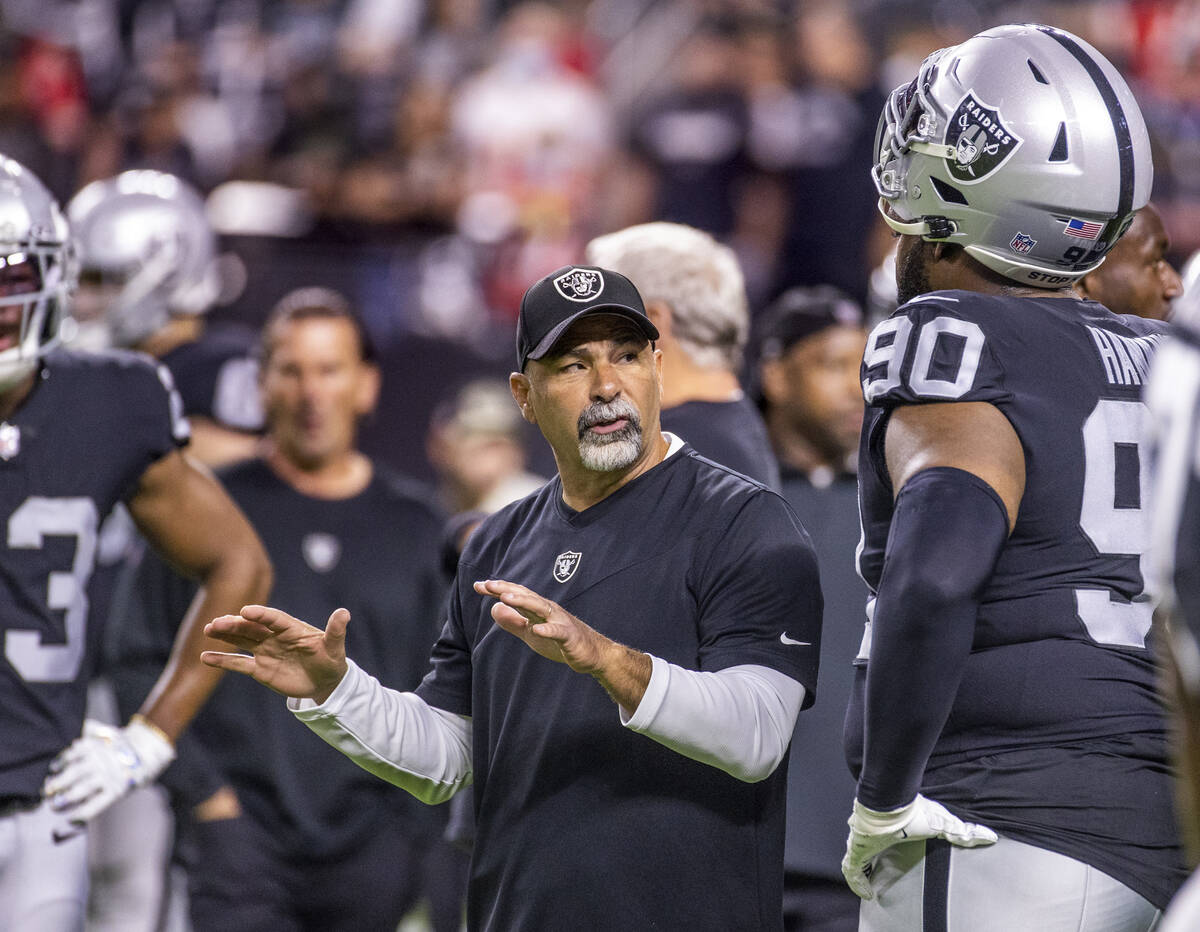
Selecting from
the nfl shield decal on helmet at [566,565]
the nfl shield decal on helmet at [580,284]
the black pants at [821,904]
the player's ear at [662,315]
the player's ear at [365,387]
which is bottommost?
the black pants at [821,904]

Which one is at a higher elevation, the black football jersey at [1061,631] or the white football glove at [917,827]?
the black football jersey at [1061,631]

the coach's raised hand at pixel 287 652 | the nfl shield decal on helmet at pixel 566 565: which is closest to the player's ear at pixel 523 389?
the nfl shield decal on helmet at pixel 566 565

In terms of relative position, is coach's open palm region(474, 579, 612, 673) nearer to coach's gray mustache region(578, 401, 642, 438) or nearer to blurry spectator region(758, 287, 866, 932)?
coach's gray mustache region(578, 401, 642, 438)

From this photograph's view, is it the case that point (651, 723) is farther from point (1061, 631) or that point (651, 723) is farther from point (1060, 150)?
point (1060, 150)

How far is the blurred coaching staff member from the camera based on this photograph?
7.95 ft

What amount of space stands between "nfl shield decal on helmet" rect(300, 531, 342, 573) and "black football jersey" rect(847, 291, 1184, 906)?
2614 millimetres

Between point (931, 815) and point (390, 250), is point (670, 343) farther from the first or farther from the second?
point (390, 250)

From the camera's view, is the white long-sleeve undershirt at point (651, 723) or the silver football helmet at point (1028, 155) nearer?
the white long-sleeve undershirt at point (651, 723)

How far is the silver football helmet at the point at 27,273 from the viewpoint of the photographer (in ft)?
11.2

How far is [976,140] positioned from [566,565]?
920mm

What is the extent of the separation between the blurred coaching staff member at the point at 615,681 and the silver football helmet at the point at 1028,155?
0.53 meters

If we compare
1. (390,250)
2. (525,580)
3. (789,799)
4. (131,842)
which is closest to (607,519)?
(525,580)

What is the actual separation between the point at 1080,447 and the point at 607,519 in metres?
0.77

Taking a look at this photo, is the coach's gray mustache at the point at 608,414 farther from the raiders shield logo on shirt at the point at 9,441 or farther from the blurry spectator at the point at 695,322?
the raiders shield logo on shirt at the point at 9,441
